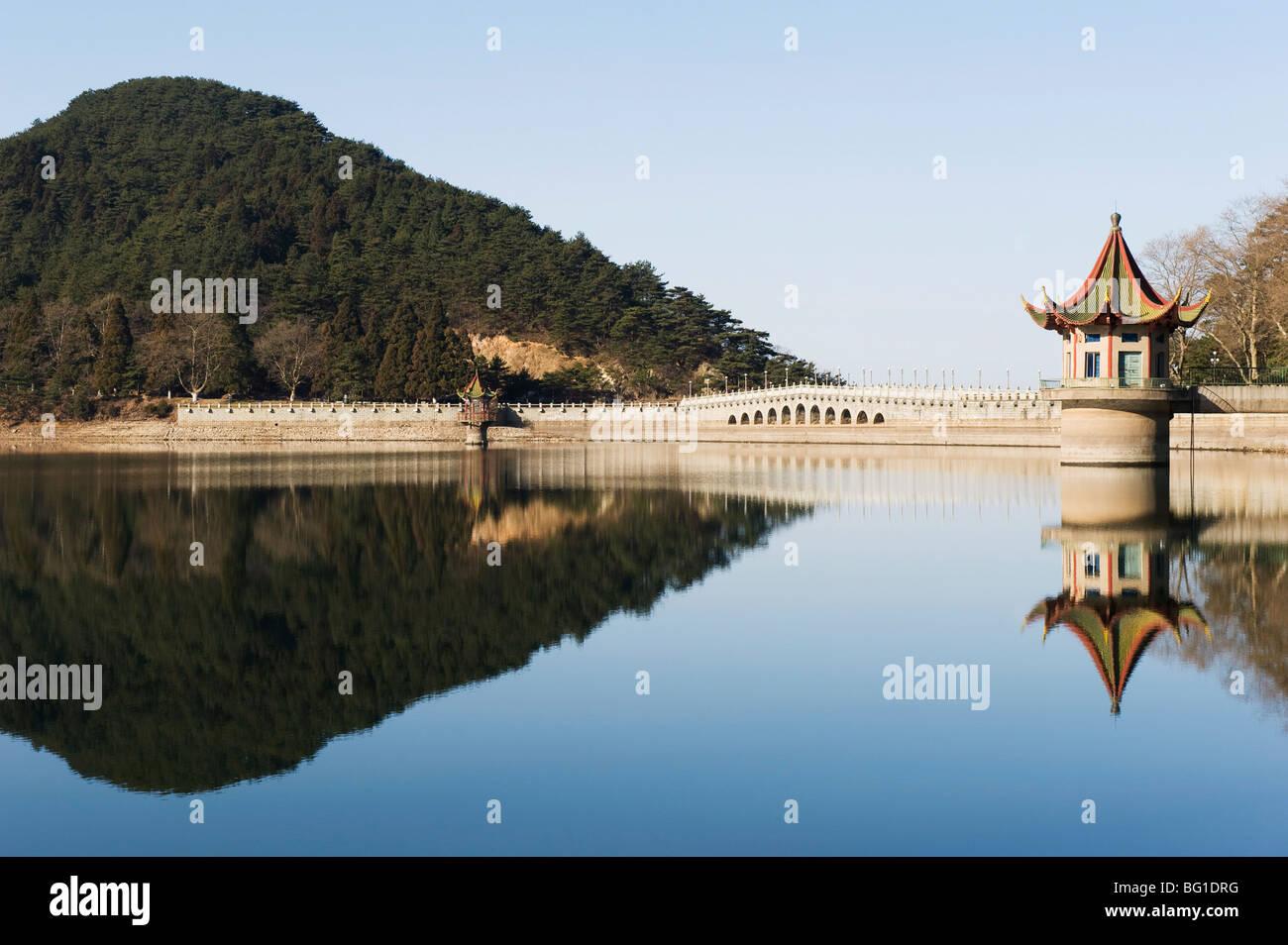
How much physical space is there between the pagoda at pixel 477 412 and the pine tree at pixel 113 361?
25193 millimetres

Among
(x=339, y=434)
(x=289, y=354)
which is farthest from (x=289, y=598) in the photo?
(x=289, y=354)

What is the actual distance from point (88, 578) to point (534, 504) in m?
16.1

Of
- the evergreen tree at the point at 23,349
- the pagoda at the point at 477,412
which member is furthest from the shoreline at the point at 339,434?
the evergreen tree at the point at 23,349

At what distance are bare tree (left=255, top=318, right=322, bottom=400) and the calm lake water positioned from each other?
244 ft

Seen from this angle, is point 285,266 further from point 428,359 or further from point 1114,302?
point 1114,302

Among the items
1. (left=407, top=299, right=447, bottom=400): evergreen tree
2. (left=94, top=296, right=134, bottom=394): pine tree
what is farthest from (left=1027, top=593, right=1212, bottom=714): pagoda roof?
(left=94, top=296, right=134, bottom=394): pine tree

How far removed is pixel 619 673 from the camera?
14.7 metres

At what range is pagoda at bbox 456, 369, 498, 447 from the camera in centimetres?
8812

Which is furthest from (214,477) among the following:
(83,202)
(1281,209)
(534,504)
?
(83,202)

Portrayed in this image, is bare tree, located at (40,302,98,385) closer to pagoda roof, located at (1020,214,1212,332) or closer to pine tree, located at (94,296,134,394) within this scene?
pine tree, located at (94,296,134,394)

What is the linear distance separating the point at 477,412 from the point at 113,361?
29093 mm

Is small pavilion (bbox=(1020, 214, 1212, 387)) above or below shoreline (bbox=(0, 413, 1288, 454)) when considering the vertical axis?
above

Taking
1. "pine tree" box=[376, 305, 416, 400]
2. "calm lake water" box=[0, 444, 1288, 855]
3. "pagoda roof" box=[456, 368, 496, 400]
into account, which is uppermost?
"pine tree" box=[376, 305, 416, 400]

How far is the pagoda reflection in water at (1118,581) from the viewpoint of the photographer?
52.4 ft
